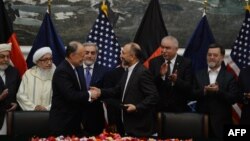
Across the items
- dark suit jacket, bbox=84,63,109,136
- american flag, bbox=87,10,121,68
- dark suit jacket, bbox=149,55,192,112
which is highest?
american flag, bbox=87,10,121,68

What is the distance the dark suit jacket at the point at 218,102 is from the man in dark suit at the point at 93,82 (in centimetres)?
130

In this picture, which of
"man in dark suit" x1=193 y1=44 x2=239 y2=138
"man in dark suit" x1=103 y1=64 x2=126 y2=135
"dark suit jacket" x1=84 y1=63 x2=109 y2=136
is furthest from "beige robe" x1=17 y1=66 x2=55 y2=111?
"man in dark suit" x1=193 y1=44 x2=239 y2=138

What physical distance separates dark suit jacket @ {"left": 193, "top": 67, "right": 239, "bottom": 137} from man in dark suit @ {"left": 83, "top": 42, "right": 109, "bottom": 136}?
130cm

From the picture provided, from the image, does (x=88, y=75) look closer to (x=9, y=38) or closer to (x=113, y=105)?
(x=113, y=105)

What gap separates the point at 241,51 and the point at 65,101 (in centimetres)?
330

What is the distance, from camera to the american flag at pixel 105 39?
844 centimetres

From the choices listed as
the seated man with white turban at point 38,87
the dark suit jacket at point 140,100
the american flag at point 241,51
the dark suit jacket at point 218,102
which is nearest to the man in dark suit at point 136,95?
the dark suit jacket at point 140,100

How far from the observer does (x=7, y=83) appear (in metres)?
7.41

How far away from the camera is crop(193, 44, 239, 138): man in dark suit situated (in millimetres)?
7102

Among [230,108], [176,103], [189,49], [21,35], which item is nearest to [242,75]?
[230,108]

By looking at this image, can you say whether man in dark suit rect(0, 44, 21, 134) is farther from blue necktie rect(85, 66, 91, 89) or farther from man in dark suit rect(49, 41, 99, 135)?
man in dark suit rect(49, 41, 99, 135)

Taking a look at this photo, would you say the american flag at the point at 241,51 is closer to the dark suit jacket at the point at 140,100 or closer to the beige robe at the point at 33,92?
the dark suit jacket at the point at 140,100

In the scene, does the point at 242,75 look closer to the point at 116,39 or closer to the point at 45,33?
the point at 116,39

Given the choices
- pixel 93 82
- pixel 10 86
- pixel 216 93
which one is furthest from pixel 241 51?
pixel 10 86
